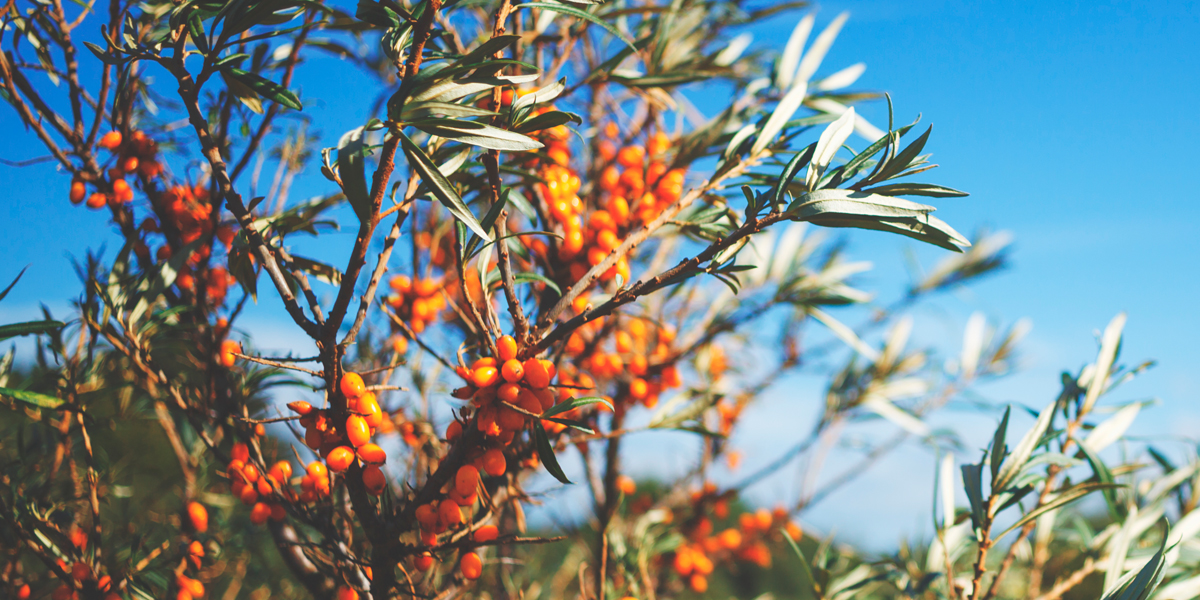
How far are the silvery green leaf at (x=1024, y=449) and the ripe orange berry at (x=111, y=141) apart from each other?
4.55 feet

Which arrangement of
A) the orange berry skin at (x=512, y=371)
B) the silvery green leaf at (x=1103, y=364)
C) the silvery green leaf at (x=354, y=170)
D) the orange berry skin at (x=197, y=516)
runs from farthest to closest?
the orange berry skin at (x=197, y=516) → the silvery green leaf at (x=1103, y=364) → the orange berry skin at (x=512, y=371) → the silvery green leaf at (x=354, y=170)

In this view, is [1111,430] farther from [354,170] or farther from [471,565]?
[354,170]

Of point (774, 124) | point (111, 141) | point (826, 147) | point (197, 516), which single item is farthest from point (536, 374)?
point (197, 516)

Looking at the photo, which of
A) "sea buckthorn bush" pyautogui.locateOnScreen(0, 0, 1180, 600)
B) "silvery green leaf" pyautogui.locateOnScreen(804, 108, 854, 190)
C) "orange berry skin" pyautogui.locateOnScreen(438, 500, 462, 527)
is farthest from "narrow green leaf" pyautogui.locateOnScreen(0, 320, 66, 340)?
"silvery green leaf" pyautogui.locateOnScreen(804, 108, 854, 190)

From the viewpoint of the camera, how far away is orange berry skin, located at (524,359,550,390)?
60cm

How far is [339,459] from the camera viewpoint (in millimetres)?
611

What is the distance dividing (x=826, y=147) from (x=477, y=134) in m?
0.39

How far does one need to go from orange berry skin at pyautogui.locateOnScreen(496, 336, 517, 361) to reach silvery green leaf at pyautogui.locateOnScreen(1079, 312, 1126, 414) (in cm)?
97

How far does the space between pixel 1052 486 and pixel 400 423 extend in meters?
1.32

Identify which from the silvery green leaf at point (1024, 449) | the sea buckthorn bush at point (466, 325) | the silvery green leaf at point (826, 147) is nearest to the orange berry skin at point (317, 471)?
the sea buckthorn bush at point (466, 325)

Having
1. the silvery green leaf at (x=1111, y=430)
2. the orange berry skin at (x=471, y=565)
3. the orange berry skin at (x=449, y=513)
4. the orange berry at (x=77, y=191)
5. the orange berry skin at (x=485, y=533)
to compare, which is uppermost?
the orange berry at (x=77, y=191)

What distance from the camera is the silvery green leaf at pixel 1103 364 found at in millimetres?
956

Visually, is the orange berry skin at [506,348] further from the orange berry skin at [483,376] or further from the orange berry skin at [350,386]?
the orange berry skin at [350,386]

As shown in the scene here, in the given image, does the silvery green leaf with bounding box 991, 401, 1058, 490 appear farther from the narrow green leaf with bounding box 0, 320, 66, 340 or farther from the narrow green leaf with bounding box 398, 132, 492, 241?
the narrow green leaf with bounding box 0, 320, 66, 340
